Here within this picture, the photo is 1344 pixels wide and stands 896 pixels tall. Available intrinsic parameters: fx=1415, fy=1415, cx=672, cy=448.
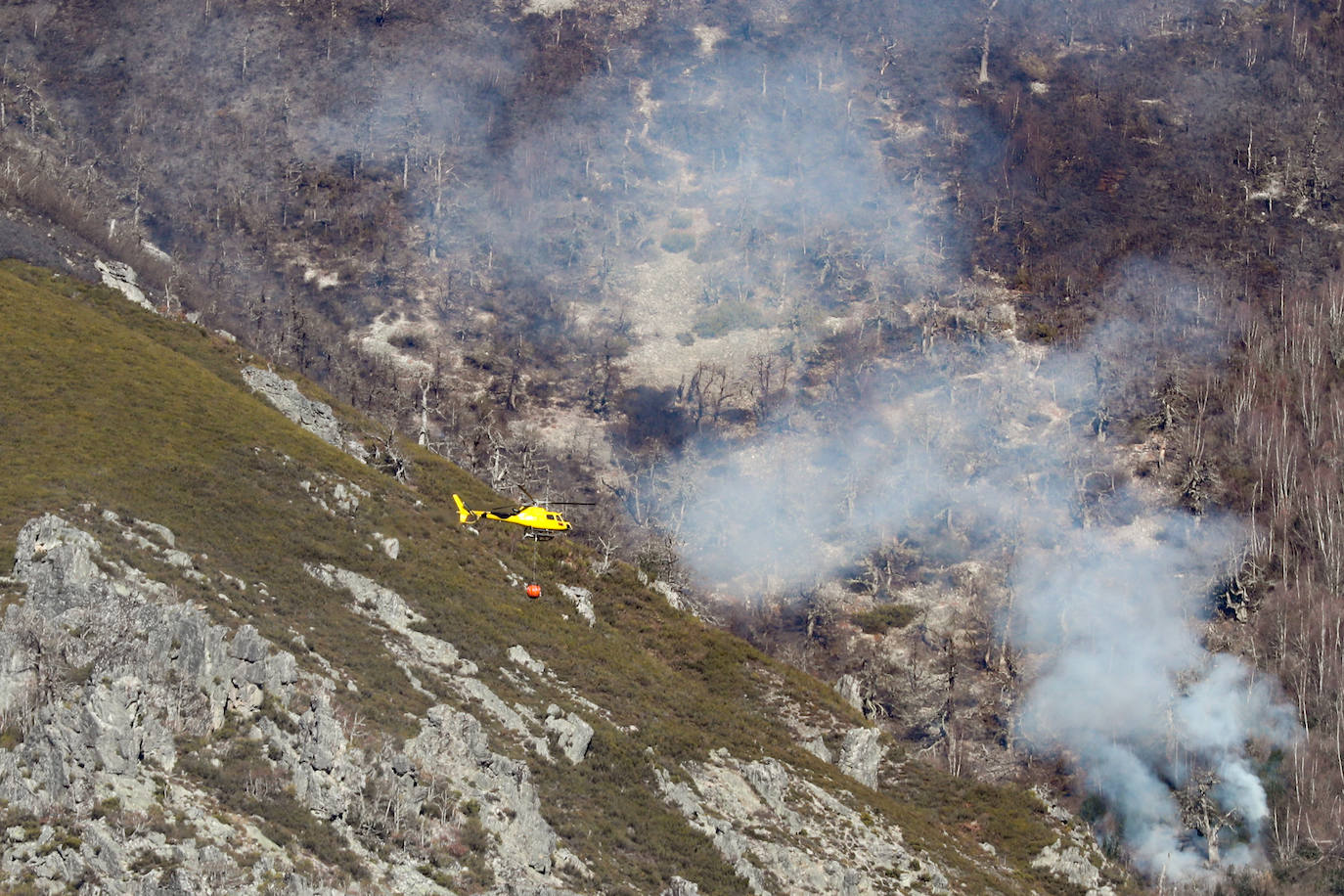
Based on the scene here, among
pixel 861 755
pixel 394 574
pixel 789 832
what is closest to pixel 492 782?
pixel 789 832

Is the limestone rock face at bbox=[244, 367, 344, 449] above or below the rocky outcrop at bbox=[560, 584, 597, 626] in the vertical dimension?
above

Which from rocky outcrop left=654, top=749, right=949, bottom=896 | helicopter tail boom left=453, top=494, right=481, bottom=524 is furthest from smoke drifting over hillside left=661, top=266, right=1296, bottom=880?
helicopter tail boom left=453, top=494, right=481, bottom=524

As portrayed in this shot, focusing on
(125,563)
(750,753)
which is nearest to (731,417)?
(750,753)

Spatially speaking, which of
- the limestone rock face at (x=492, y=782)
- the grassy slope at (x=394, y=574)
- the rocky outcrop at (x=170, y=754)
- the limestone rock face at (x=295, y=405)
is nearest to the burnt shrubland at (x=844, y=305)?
the limestone rock face at (x=295, y=405)

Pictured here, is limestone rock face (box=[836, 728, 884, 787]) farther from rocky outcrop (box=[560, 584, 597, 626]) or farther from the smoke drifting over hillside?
the smoke drifting over hillside

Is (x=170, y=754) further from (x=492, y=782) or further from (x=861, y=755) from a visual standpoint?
(x=861, y=755)
